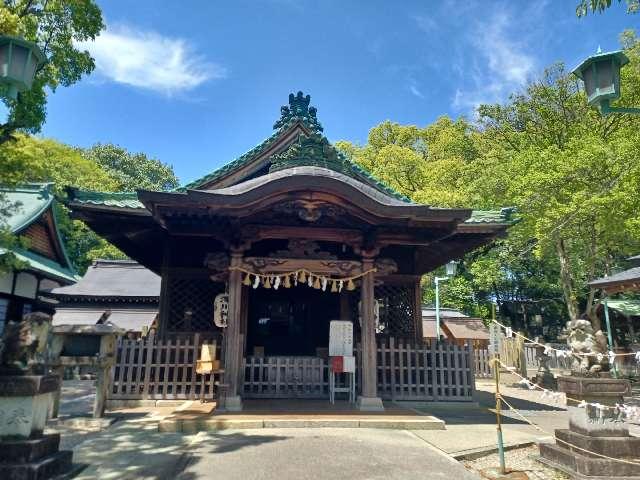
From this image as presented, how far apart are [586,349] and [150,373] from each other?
8631 mm

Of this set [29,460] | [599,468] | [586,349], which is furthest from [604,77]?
[29,460]

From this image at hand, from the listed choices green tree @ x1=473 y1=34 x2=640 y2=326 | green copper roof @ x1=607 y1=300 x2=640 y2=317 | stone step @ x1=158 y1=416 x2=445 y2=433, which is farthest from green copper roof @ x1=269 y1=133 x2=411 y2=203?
green copper roof @ x1=607 y1=300 x2=640 y2=317

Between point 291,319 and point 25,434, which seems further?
point 291,319

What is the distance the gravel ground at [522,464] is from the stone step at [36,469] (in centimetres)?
503

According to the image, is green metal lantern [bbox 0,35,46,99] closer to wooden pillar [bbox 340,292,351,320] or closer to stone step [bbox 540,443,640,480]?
wooden pillar [bbox 340,292,351,320]

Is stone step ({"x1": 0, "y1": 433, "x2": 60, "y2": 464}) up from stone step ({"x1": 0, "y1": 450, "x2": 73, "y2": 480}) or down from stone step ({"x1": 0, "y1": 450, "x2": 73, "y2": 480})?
up

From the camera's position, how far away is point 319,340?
12336mm

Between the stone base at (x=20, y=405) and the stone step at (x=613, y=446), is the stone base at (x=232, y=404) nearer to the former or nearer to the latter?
the stone base at (x=20, y=405)

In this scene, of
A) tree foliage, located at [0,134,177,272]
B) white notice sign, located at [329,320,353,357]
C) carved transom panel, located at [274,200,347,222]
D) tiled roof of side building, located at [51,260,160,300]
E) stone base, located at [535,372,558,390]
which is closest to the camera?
tree foliage, located at [0,134,177,272]

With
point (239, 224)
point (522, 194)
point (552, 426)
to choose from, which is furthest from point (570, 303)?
point (239, 224)

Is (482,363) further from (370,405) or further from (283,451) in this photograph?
(283,451)

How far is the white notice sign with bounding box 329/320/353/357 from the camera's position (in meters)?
9.09

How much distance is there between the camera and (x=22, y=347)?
15.0 ft

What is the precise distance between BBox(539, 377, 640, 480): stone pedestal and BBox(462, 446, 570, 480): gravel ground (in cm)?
13
